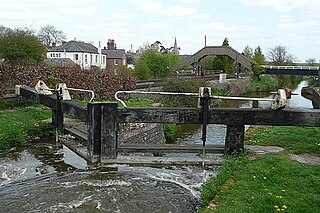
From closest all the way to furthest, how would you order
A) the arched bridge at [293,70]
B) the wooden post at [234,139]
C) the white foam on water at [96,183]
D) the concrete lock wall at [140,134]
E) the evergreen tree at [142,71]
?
the white foam on water at [96,183] < the wooden post at [234,139] < the concrete lock wall at [140,134] < the evergreen tree at [142,71] < the arched bridge at [293,70]

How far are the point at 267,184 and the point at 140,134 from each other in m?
7.87

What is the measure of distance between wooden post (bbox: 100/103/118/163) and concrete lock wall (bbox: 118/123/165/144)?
9.99ft

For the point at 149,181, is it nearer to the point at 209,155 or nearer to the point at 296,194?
the point at 209,155

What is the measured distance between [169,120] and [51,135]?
5532 millimetres

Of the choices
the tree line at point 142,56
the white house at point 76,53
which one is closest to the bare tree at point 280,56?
the tree line at point 142,56

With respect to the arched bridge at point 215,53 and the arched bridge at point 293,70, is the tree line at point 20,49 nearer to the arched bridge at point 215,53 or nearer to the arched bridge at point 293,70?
the arched bridge at point 215,53

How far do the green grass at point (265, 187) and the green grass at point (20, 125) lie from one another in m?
6.95

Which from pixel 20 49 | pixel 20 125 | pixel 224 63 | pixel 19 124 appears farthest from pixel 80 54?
pixel 20 125

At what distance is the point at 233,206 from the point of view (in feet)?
19.6

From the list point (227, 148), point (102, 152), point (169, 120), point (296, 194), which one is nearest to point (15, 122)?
point (102, 152)

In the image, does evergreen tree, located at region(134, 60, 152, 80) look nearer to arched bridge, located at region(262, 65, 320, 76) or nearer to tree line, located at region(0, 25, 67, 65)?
tree line, located at region(0, 25, 67, 65)

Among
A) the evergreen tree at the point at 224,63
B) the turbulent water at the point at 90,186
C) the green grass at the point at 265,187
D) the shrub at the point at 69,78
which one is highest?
the evergreen tree at the point at 224,63

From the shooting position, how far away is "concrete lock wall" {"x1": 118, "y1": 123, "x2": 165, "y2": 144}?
13242 millimetres

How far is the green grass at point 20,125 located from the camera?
11336 millimetres
